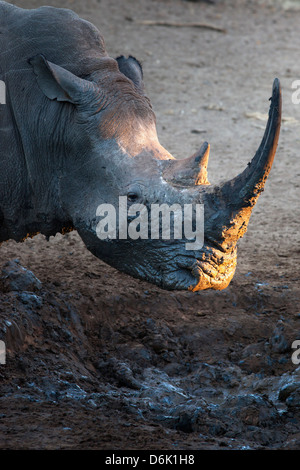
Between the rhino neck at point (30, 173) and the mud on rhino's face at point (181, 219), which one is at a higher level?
the rhino neck at point (30, 173)

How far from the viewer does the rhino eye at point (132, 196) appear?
4.14m

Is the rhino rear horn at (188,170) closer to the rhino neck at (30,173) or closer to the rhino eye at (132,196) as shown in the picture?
the rhino eye at (132,196)

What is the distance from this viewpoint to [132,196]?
13.6 feet

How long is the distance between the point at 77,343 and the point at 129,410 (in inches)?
37.6

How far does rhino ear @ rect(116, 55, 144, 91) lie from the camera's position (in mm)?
4723

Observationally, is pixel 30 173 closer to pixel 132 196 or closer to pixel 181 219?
pixel 132 196

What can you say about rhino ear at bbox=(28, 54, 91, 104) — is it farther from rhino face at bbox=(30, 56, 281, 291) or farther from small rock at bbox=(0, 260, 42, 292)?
small rock at bbox=(0, 260, 42, 292)

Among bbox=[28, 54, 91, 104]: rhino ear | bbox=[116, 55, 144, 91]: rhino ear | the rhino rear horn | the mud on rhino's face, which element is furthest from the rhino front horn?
bbox=[116, 55, 144, 91]: rhino ear

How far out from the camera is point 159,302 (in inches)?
229

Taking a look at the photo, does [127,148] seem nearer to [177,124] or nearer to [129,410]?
[129,410]

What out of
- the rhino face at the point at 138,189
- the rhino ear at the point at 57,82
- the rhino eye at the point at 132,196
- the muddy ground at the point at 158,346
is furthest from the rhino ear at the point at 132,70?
the muddy ground at the point at 158,346

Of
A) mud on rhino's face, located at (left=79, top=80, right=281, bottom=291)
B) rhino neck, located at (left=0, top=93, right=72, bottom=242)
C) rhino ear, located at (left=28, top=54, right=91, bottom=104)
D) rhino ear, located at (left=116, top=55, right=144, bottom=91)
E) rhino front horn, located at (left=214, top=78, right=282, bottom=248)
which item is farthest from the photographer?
rhino ear, located at (left=116, top=55, right=144, bottom=91)

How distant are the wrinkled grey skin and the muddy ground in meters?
0.78
